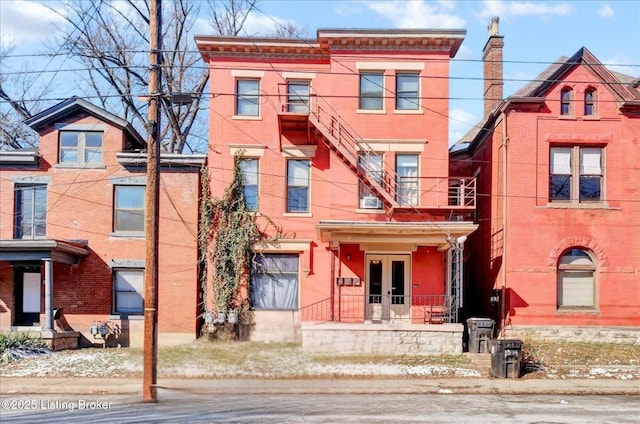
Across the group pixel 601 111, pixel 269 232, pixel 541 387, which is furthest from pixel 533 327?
pixel 269 232

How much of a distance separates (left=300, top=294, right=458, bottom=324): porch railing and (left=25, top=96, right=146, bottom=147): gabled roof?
30.3 feet

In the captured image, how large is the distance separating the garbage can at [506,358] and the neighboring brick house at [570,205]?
14.9 feet

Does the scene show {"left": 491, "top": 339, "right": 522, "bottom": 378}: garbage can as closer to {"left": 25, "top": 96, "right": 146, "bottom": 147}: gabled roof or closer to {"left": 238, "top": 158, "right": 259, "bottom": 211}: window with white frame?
{"left": 238, "top": 158, "right": 259, "bottom": 211}: window with white frame

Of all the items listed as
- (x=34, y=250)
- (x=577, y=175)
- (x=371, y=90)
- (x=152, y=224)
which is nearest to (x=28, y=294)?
(x=34, y=250)

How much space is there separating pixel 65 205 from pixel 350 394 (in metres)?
13.0

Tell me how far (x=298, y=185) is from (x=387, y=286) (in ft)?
15.3

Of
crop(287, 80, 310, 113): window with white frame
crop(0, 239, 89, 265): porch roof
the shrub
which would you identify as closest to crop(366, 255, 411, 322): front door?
crop(287, 80, 310, 113): window with white frame

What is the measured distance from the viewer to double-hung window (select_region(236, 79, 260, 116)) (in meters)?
24.8

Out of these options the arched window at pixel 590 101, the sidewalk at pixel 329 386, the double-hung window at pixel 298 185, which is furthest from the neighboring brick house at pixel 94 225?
the arched window at pixel 590 101

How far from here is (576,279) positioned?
928 inches

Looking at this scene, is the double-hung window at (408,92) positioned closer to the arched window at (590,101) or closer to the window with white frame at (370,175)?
the window with white frame at (370,175)

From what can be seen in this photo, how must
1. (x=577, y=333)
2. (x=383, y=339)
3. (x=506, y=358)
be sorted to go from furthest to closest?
(x=577, y=333) → (x=383, y=339) → (x=506, y=358)

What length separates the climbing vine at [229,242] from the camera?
939 inches

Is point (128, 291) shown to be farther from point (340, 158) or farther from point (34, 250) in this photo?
point (340, 158)
